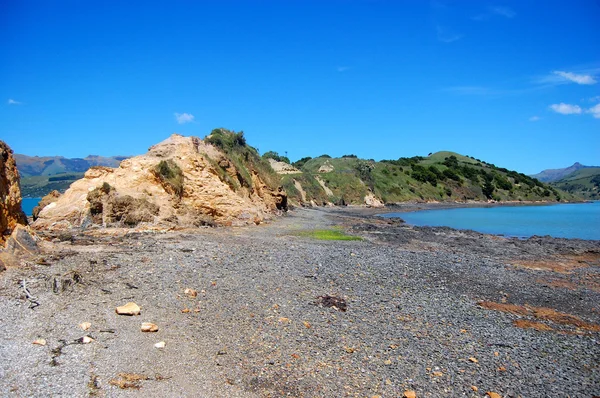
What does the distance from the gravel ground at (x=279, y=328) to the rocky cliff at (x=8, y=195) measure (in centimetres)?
112

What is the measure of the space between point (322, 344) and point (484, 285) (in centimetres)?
686

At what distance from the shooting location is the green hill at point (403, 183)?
60.1 metres

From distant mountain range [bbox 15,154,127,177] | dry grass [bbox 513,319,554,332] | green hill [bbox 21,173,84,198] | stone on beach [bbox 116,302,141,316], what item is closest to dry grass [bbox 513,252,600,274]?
dry grass [bbox 513,319,554,332]

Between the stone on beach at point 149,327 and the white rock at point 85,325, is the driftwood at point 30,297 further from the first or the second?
the stone on beach at point 149,327

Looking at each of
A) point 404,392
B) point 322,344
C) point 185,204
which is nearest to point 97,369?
point 322,344

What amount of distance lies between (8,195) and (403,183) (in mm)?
72006

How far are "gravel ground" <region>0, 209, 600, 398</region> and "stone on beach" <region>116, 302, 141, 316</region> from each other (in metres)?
0.10

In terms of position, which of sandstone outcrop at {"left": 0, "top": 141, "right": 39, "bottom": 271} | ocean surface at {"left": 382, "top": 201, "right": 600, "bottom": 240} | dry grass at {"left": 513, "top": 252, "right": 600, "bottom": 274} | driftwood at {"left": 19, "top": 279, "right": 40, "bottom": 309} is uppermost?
sandstone outcrop at {"left": 0, "top": 141, "right": 39, "bottom": 271}

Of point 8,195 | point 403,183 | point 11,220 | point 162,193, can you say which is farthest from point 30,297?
point 403,183

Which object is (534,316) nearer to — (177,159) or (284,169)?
(177,159)

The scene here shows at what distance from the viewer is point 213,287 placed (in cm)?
956

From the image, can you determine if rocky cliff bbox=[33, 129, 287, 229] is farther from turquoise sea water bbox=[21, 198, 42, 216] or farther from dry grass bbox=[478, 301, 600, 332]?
dry grass bbox=[478, 301, 600, 332]

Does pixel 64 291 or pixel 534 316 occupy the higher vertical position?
pixel 64 291

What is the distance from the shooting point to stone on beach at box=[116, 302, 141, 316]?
7453 millimetres
